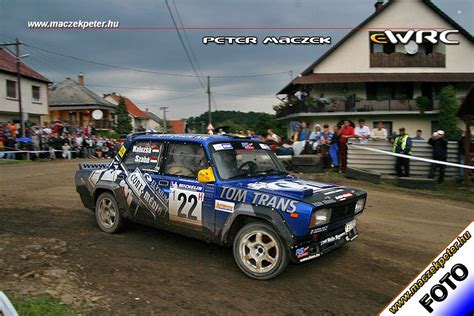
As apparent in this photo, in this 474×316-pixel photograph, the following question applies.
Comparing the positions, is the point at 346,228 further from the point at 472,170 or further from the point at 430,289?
the point at 472,170

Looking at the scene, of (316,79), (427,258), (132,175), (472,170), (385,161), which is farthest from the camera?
(316,79)

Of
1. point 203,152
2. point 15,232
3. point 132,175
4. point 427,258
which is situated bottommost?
point 427,258

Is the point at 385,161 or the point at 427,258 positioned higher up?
the point at 385,161

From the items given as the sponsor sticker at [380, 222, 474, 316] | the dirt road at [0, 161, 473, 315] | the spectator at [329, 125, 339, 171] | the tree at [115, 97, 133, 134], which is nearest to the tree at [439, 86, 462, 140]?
the spectator at [329, 125, 339, 171]

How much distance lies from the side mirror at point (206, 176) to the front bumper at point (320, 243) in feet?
4.51

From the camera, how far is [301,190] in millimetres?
4289

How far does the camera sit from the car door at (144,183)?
519 cm

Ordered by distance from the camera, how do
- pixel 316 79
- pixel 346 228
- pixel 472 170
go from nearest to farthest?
pixel 346 228
pixel 472 170
pixel 316 79

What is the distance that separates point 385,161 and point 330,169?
1.86 m

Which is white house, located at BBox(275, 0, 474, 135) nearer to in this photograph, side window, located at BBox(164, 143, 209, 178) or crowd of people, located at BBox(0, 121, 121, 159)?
crowd of people, located at BBox(0, 121, 121, 159)

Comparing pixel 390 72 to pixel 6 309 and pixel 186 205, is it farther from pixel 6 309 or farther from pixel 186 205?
pixel 6 309

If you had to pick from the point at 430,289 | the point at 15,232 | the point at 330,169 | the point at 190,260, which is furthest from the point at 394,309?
the point at 330,169

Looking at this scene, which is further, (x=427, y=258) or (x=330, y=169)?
(x=330, y=169)

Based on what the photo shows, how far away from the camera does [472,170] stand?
11.6 metres
